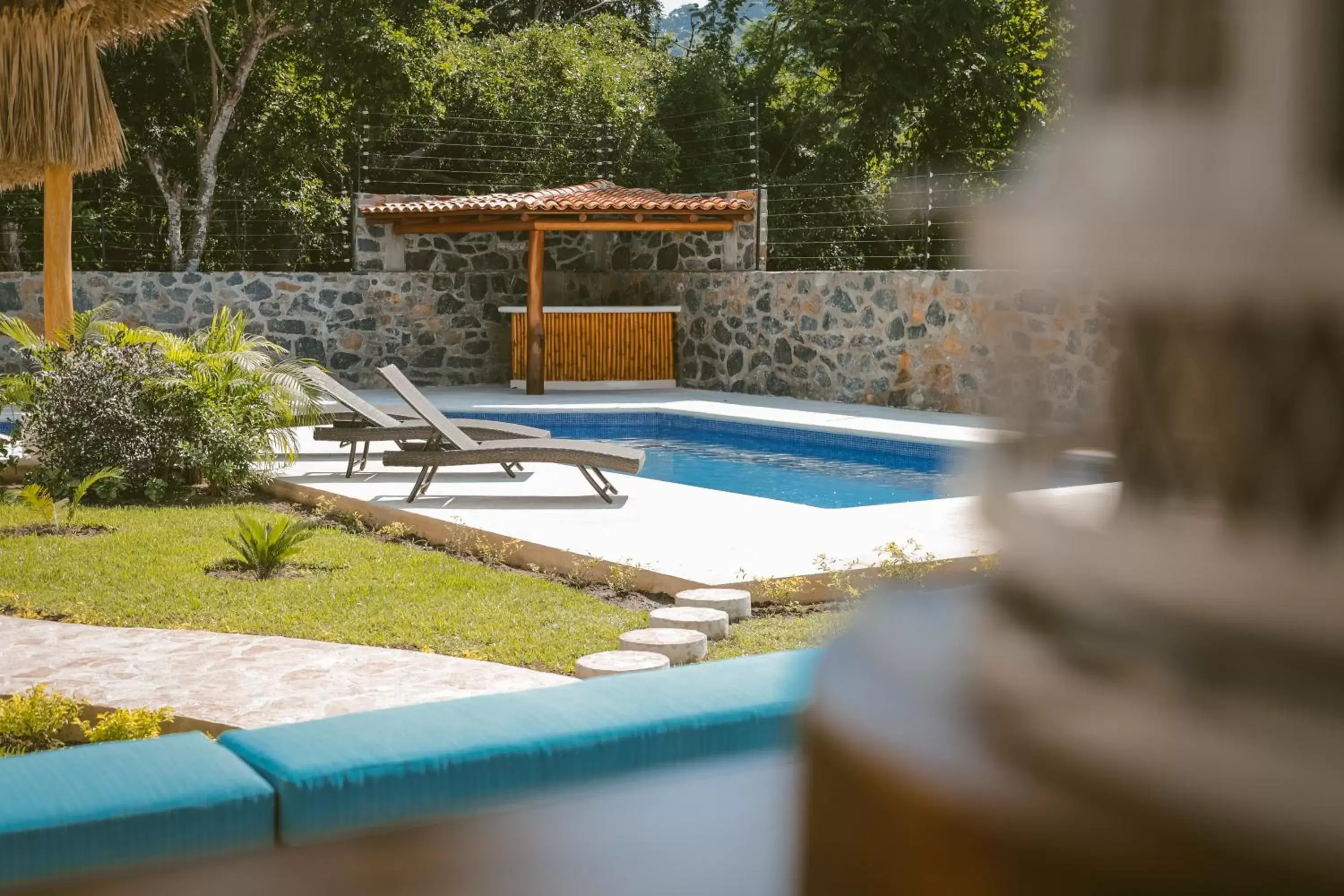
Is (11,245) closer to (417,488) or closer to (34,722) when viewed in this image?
(417,488)

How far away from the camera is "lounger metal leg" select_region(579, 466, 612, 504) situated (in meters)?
8.54

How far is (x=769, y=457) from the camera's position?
11961 mm

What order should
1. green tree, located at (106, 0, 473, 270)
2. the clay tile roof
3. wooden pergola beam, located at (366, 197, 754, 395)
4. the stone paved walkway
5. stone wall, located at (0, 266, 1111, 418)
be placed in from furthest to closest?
green tree, located at (106, 0, 473, 270) → wooden pergola beam, located at (366, 197, 754, 395) → the clay tile roof → stone wall, located at (0, 266, 1111, 418) → the stone paved walkway

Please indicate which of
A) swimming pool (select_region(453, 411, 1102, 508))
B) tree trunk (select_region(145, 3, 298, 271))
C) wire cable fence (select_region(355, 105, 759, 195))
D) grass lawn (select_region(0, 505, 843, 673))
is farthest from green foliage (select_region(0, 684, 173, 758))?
wire cable fence (select_region(355, 105, 759, 195))

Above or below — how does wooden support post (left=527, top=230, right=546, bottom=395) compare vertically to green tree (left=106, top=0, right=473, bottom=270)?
below

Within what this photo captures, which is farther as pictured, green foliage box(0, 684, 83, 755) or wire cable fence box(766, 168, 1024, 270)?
wire cable fence box(766, 168, 1024, 270)

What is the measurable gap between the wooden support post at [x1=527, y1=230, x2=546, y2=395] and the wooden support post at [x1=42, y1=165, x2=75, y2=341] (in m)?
5.44

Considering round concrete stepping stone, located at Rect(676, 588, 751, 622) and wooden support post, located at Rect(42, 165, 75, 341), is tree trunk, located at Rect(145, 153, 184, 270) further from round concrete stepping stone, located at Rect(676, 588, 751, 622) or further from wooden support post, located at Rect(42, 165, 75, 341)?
round concrete stepping stone, located at Rect(676, 588, 751, 622)

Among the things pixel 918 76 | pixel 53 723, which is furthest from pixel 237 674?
pixel 918 76

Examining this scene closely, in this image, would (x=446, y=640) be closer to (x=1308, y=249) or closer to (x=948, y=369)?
(x=1308, y=249)

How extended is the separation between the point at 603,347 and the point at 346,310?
3.15 metres

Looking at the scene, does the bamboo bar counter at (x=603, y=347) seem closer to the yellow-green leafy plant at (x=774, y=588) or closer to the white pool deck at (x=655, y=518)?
the white pool deck at (x=655, y=518)

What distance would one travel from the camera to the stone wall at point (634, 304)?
14203 mm

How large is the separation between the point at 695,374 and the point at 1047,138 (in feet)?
53.6
